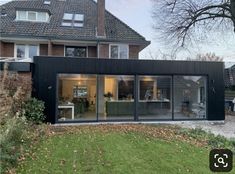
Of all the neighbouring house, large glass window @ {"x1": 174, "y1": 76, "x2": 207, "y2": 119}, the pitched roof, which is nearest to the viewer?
the neighbouring house

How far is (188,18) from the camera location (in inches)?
977

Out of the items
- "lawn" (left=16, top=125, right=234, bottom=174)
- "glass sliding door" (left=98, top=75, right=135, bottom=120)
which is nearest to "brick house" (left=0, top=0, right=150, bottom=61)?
"glass sliding door" (left=98, top=75, right=135, bottom=120)

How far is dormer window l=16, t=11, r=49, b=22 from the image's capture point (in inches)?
1004

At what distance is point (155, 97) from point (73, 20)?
1222 centimetres

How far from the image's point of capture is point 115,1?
87.2 feet

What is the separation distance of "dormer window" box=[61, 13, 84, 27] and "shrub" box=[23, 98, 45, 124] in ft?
37.3

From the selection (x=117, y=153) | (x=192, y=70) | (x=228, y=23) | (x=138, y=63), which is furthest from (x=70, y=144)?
(x=228, y=23)

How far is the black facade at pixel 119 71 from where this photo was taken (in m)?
16.2

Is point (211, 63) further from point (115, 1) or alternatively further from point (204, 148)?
point (115, 1)

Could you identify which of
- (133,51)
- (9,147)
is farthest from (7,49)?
(9,147)

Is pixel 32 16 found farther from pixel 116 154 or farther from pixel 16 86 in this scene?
pixel 116 154

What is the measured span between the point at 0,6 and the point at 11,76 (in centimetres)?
1514

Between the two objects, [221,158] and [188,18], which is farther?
[188,18]

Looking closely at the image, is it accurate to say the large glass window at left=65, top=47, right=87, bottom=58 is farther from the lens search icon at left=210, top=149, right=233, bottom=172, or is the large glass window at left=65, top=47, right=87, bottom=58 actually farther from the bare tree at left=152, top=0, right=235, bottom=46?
the lens search icon at left=210, top=149, right=233, bottom=172
